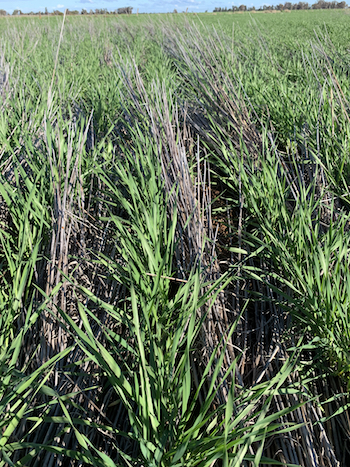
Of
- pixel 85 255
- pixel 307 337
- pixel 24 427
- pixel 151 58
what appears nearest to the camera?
pixel 24 427

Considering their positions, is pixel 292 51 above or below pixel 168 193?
above

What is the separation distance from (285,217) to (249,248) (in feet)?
0.93

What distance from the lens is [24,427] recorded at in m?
0.93

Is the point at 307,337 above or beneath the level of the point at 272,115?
beneath

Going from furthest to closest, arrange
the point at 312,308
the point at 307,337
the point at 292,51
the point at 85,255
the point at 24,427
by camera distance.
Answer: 1. the point at 292,51
2. the point at 85,255
3. the point at 307,337
4. the point at 312,308
5. the point at 24,427

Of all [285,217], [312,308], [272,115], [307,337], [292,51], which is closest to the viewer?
[312,308]

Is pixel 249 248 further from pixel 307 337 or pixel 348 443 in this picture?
pixel 348 443

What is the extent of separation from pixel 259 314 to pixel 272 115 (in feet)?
5.13

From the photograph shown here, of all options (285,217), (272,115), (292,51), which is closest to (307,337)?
(285,217)

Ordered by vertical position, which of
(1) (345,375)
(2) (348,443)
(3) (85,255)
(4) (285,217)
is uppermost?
(4) (285,217)

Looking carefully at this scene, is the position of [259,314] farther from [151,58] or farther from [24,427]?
[151,58]

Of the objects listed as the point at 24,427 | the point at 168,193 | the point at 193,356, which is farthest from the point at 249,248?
the point at 24,427

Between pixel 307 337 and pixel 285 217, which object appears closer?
pixel 307 337

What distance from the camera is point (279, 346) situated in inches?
44.5
